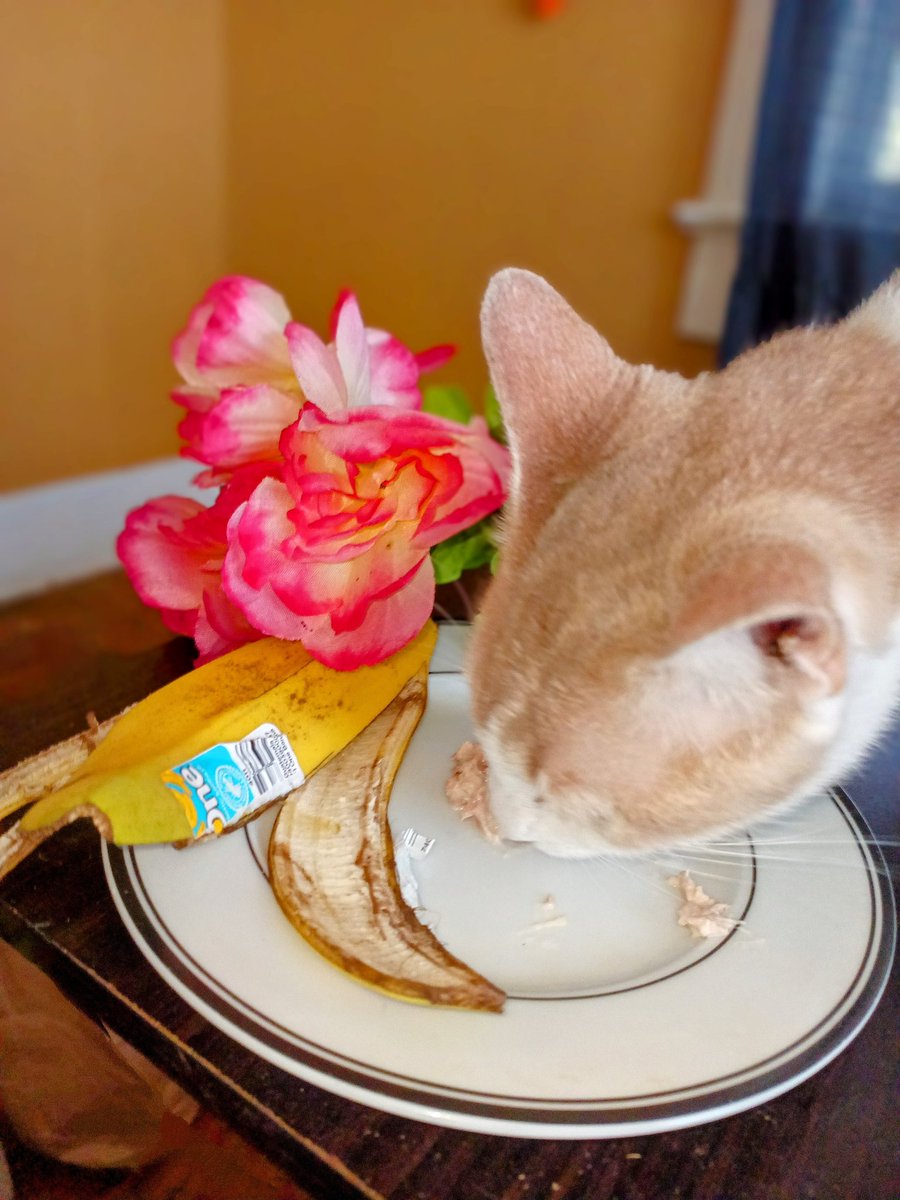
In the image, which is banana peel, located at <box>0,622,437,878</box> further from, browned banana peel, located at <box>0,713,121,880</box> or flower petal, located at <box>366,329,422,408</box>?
flower petal, located at <box>366,329,422,408</box>

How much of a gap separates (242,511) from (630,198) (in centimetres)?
161

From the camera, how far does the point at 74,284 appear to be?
2.04 metres

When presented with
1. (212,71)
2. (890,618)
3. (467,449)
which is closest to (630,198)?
(212,71)

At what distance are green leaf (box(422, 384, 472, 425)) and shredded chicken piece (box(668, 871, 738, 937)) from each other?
44 centimetres

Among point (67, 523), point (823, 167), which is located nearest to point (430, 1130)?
point (823, 167)

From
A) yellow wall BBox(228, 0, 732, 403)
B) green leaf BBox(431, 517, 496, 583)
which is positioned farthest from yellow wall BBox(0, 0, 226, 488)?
green leaf BBox(431, 517, 496, 583)

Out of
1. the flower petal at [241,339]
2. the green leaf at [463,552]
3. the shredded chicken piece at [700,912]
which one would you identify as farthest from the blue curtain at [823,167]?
the shredded chicken piece at [700,912]

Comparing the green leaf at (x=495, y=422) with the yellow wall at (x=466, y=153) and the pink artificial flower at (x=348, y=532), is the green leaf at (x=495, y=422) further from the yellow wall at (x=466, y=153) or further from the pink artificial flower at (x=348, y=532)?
the yellow wall at (x=466, y=153)

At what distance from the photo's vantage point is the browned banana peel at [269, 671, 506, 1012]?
42 centimetres

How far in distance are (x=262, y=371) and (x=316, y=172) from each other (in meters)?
1.89

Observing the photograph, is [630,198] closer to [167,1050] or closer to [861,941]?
[861,941]

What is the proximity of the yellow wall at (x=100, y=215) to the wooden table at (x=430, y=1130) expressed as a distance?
182cm

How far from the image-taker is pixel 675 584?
0.44 metres

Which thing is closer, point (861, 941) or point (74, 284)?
point (861, 941)
